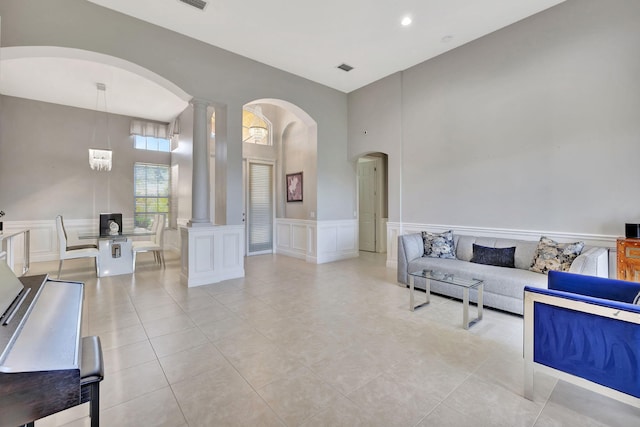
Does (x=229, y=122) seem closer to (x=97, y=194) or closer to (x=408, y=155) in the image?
(x=408, y=155)

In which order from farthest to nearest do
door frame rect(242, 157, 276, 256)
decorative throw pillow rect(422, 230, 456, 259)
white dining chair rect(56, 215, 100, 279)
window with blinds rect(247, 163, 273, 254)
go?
window with blinds rect(247, 163, 273, 254)
door frame rect(242, 157, 276, 256)
white dining chair rect(56, 215, 100, 279)
decorative throw pillow rect(422, 230, 456, 259)

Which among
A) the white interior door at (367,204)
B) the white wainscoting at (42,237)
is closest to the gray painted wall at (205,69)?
the white interior door at (367,204)

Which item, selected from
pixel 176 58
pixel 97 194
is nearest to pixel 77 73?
pixel 176 58

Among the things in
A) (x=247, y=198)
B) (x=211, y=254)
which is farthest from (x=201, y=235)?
(x=247, y=198)

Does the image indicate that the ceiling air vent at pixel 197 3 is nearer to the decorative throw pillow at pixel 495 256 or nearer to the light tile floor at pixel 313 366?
the light tile floor at pixel 313 366

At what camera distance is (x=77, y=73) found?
5211 millimetres

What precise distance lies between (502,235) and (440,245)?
860 mm

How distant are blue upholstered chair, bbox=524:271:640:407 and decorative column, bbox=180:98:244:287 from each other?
159 inches

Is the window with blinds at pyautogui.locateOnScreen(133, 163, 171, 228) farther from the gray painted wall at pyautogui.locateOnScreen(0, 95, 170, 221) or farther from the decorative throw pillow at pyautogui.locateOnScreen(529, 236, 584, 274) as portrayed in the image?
the decorative throw pillow at pyautogui.locateOnScreen(529, 236, 584, 274)

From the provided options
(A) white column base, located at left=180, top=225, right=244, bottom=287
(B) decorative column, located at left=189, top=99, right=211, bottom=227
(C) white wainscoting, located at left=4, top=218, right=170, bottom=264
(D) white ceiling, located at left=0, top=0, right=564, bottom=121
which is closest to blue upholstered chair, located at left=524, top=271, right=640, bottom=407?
(D) white ceiling, located at left=0, top=0, right=564, bottom=121

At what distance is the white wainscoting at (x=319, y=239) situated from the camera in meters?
6.04

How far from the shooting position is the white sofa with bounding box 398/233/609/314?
3003 millimetres

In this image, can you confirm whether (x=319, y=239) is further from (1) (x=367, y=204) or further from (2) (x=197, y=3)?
(2) (x=197, y=3)

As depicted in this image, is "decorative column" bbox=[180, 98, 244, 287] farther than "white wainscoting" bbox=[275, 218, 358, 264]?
No
